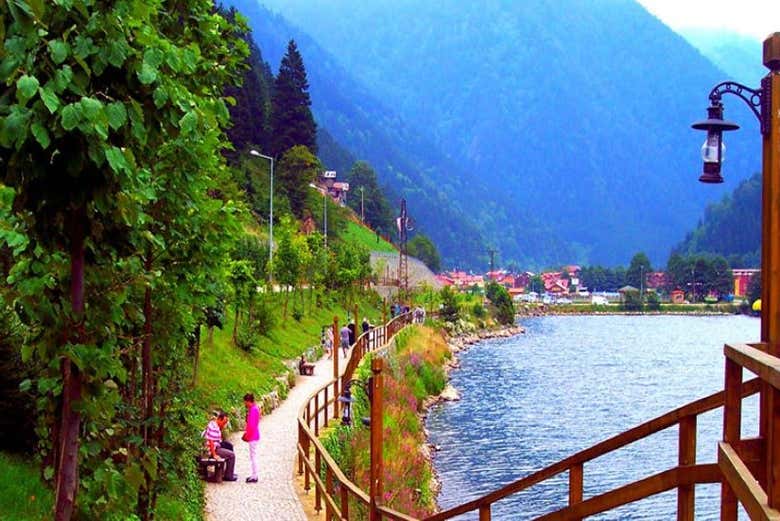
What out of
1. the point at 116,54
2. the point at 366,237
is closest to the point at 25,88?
the point at 116,54

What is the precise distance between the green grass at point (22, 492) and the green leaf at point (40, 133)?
518cm

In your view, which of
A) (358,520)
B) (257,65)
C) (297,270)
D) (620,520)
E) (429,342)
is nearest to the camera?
(358,520)

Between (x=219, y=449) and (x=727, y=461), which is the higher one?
(x=727, y=461)

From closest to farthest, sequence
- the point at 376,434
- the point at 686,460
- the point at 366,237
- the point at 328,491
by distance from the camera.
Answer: the point at 686,460 → the point at 376,434 → the point at 328,491 → the point at 366,237

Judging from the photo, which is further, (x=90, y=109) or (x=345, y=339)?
(x=345, y=339)

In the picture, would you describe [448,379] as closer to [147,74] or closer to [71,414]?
[71,414]

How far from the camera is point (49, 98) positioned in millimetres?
2900

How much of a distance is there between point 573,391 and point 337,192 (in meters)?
81.8

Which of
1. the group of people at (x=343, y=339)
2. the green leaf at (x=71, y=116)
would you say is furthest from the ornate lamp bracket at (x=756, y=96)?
the group of people at (x=343, y=339)

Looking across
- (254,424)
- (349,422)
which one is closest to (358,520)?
(254,424)

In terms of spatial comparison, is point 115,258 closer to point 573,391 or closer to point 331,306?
point 573,391

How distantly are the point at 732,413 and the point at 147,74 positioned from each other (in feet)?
9.64

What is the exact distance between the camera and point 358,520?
47.7ft

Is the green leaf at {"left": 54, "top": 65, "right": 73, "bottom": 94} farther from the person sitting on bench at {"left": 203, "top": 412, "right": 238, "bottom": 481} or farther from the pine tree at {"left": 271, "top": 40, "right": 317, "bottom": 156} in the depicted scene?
the pine tree at {"left": 271, "top": 40, "right": 317, "bottom": 156}
